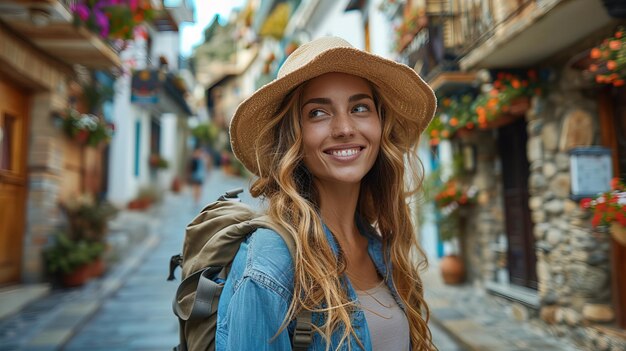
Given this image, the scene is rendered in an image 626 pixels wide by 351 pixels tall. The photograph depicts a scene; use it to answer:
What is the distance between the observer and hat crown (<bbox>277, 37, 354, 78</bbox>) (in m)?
1.39

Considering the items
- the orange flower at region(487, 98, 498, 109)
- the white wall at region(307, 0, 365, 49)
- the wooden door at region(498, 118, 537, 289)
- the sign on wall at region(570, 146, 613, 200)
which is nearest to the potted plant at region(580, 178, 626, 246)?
the sign on wall at region(570, 146, 613, 200)

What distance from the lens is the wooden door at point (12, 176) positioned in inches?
220

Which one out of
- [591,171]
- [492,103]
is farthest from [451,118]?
[591,171]

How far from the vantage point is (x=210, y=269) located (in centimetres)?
127

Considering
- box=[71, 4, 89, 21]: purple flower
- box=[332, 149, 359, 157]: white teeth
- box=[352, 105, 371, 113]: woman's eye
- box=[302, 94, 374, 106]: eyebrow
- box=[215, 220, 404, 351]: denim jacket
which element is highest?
box=[71, 4, 89, 21]: purple flower

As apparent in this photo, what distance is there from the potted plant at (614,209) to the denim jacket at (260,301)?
2.30 m

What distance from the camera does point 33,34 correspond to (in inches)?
213

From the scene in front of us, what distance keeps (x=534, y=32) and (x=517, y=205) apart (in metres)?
2.47

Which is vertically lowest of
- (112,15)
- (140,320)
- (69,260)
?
(140,320)

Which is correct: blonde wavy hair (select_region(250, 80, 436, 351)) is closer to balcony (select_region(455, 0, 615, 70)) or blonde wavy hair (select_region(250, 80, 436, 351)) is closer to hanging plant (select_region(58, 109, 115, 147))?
balcony (select_region(455, 0, 615, 70))

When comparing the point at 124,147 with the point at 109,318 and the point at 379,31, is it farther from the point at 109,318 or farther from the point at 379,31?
the point at 109,318

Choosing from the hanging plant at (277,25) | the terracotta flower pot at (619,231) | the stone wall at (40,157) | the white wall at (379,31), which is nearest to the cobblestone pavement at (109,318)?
the stone wall at (40,157)

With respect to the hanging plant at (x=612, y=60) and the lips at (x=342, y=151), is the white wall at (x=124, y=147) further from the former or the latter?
the lips at (x=342, y=151)

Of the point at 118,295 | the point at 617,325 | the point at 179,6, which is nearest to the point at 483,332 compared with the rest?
the point at 617,325
